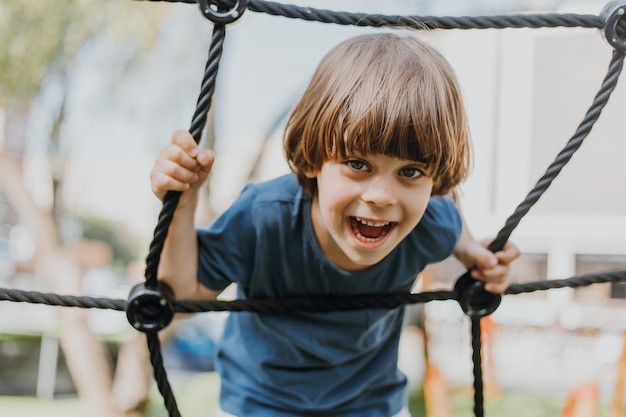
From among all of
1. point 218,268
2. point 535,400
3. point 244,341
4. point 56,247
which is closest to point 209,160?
point 218,268

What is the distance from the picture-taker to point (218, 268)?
28.2 inches

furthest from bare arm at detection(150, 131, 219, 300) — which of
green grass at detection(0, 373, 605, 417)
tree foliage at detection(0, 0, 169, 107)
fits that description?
green grass at detection(0, 373, 605, 417)

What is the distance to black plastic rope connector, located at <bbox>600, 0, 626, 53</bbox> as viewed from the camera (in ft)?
2.04

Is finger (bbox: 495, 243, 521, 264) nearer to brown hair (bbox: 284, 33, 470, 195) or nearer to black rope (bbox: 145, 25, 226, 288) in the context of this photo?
brown hair (bbox: 284, 33, 470, 195)

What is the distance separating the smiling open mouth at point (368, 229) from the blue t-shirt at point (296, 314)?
11 centimetres

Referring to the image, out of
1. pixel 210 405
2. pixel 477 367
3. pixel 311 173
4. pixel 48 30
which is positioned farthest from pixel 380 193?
pixel 210 405

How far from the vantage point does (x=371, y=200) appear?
588 mm

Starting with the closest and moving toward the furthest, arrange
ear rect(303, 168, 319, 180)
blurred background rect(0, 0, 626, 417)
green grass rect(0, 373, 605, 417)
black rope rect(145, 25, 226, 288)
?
black rope rect(145, 25, 226, 288) → ear rect(303, 168, 319, 180) → blurred background rect(0, 0, 626, 417) → green grass rect(0, 373, 605, 417)

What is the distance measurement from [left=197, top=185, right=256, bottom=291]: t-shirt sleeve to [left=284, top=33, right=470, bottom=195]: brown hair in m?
0.09

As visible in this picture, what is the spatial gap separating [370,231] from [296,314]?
18 cm

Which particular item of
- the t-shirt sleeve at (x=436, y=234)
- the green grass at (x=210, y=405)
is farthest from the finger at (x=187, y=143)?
the green grass at (x=210, y=405)

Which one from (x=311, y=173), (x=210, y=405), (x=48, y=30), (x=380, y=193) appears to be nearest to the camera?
(x=380, y=193)

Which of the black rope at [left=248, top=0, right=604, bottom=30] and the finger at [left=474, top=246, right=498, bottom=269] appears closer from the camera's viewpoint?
the black rope at [left=248, top=0, right=604, bottom=30]

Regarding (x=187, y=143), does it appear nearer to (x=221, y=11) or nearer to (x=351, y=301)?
(x=221, y=11)
